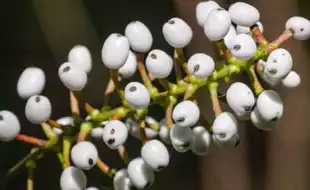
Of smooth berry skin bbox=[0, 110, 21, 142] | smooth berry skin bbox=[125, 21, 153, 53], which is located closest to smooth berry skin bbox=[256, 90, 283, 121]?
smooth berry skin bbox=[125, 21, 153, 53]

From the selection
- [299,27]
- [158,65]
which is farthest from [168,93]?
[299,27]

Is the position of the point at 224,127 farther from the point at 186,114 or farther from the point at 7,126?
the point at 7,126

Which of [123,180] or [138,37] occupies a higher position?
[138,37]

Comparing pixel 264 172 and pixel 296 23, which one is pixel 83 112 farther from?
pixel 264 172

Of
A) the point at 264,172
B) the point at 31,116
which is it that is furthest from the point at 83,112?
the point at 264,172
